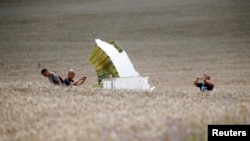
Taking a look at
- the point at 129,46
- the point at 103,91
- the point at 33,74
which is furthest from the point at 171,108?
the point at 129,46

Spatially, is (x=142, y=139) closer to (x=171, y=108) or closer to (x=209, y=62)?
(x=171, y=108)

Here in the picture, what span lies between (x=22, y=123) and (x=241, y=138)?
234cm

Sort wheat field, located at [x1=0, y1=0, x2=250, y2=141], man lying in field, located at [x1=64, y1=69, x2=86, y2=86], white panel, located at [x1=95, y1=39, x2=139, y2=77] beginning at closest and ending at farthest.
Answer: wheat field, located at [x1=0, y1=0, x2=250, y2=141], man lying in field, located at [x1=64, y1=69, x2=86, y2=86], white panel, located at [x1=95, y1=39, x2=139, y2=77]

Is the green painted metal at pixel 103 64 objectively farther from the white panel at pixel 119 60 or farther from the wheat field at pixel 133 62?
the wheat field at pixel 133 62

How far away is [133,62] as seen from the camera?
2608 cm

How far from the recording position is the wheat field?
4.77 m

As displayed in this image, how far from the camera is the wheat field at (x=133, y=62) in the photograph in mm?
4773

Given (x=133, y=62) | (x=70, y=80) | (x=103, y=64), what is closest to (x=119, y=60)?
(x=103, y=64)

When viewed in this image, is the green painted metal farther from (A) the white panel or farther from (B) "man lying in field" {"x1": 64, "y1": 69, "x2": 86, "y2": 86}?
(B) "man lying in field" {"x1": 64, "y1": 69, "x2": 86, "y2": 86}

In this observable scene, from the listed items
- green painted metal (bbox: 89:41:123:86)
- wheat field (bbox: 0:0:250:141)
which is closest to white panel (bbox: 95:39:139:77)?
green painted metal (bbox: 89:41:123:86)

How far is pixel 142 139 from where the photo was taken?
4.12 m

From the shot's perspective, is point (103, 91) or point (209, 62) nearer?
point (103, 91)

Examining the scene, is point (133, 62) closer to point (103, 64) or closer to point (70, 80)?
point (103, 64)

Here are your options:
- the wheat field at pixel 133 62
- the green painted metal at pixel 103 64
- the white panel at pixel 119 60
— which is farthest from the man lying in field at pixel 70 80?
the white panel at pixel 119 60
